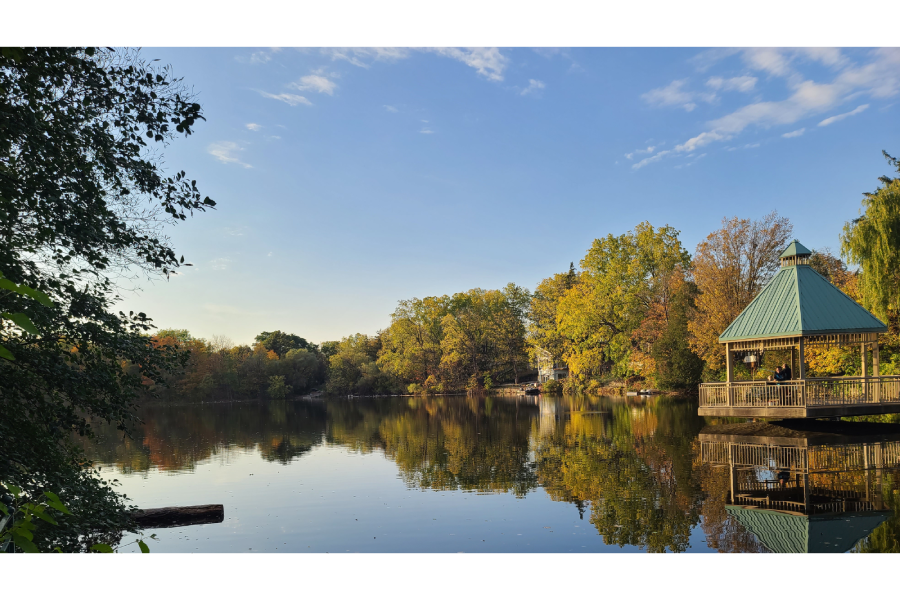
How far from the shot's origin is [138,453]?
22.9 m

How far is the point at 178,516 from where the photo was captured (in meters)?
11.7

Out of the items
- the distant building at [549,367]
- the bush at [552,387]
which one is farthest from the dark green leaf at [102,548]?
the distant building at [549,367]

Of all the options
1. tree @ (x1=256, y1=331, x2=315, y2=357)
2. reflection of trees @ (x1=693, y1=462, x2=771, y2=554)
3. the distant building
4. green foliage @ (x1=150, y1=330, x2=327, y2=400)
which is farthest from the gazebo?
tree @ (x1=256, y1=331, x2=315, y2=357)

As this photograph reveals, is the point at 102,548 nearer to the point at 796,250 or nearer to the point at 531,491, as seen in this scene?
the point at 531,491

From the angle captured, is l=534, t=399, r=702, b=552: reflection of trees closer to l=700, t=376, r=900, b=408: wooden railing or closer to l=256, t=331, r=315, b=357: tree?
l=700, t=376, r=900, b=408: wooden railing

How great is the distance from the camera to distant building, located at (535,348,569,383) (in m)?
62.8

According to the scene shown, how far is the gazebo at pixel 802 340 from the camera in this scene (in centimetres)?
1852

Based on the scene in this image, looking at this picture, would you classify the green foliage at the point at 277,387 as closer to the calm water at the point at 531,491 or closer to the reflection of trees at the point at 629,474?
the calm water at the point at 531,491

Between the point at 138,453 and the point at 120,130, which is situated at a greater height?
the point at 120,130

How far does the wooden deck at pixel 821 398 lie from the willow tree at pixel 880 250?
7.11 metres

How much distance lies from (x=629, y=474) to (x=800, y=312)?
9625 mm
